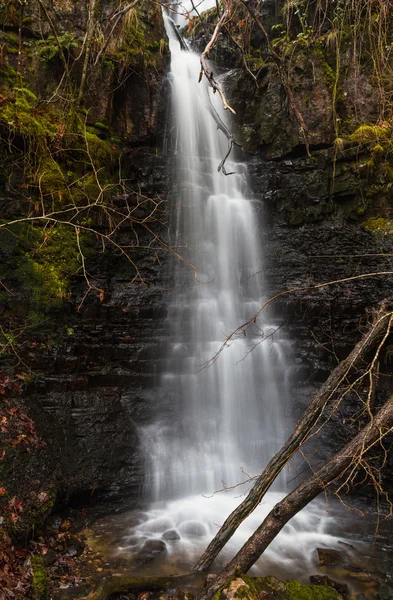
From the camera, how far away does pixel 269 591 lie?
287cm

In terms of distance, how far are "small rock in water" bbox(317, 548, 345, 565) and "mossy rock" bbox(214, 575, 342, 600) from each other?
107 cm

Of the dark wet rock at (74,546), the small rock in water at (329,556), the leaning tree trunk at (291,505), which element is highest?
the leaning tree trunk at (291,505)

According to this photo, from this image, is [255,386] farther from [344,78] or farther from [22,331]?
[344,78]

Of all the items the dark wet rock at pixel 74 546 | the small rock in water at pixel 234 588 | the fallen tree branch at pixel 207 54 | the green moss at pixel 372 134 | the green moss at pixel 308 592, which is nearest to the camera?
the small rock in water at pixel 234 588

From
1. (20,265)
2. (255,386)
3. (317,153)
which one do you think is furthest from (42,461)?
(317,153)

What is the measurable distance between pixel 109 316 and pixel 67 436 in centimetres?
195

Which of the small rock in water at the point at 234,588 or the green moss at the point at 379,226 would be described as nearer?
the small rock in water at the point at 234,588

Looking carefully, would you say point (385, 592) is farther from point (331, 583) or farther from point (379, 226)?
point (379, 226)

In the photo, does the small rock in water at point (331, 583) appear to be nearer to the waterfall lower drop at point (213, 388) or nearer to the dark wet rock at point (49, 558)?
Result: the waterfall lower drop at point (213, 388)

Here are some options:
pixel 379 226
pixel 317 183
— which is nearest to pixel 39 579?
pixel 379 226

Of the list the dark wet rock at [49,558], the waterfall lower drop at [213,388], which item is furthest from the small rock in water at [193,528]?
the dark wet rock at [49,558]

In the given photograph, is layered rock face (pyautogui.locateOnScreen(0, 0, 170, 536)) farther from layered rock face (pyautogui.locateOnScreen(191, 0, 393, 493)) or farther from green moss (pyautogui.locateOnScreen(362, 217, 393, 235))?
green moss (pyautogui.locateOnScreen(362, 217, 393, 235))

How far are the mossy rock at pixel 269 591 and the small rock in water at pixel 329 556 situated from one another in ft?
3.50

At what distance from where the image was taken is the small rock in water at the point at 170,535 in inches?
177
